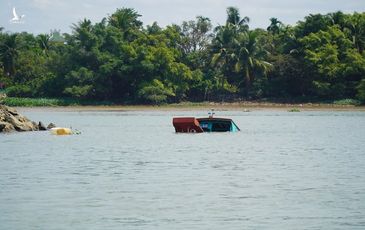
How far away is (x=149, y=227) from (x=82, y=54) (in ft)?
305

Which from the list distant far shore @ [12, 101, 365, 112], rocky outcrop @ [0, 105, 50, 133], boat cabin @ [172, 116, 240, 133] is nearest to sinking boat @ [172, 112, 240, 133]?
boat cabin @ [172, 116, 240, 133]

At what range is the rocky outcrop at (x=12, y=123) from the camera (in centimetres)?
6638

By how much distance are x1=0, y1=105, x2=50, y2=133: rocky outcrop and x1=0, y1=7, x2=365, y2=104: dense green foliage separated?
41.1 meters

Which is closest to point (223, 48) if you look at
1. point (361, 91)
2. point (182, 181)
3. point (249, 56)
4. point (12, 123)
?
point (249, 56)

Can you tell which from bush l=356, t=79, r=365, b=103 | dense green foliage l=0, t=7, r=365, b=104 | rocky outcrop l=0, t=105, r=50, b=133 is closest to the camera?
rocky outcrop l=0, t=105, r=50, b=133

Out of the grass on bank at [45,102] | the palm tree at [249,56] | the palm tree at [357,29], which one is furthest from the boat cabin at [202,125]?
the palm tree at [357,29]

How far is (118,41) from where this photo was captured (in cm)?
11719

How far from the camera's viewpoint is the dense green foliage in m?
110

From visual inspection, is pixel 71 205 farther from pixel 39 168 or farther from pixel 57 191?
pixel 39 168

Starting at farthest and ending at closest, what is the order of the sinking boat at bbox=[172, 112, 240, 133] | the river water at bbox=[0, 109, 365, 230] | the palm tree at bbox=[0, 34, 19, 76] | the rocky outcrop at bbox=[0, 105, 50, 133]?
the palm tree at bbox=[0, 34, 19, 76] < the rocky outcrop at bbox=[0, 105, 50, 133] < the sinking boat at bbox=[172, 112, 240, 133] < the river water at bbox=[0, 109, 365, 230]

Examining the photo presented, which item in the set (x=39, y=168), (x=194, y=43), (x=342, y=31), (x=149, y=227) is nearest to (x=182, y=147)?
(x=39, y=168)

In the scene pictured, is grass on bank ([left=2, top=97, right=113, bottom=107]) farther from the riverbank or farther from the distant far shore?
the distant far shore

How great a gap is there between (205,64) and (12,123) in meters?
56.7

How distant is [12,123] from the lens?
67.4 metres
